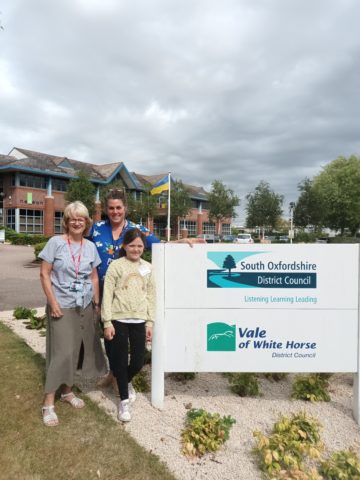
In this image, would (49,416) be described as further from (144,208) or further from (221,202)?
(221,202)

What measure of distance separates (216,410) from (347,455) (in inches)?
46.4

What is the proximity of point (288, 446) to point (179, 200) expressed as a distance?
4317cm

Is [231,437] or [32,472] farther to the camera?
[231,437]

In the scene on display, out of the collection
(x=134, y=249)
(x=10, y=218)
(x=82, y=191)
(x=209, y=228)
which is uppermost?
(x=82, y=191)

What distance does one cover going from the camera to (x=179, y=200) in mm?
45188

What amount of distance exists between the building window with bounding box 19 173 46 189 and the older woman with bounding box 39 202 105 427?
39031mm

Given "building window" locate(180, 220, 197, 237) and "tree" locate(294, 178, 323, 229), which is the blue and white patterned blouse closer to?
"tree" locate(294, 178, 323, 229)

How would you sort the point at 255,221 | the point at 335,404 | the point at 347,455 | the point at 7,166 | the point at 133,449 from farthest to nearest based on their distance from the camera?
the point at 255,221 → the point at 7,166 → the point at 335,404 → the point at 133,449 → the point at 347,455

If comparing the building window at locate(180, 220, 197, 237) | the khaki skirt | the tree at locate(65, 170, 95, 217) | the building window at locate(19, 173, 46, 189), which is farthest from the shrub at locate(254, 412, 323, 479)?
the building window at locate(180, 220, 197, 237)

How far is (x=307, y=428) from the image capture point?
2.67 m

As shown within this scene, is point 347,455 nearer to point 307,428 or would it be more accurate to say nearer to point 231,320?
point 307,428

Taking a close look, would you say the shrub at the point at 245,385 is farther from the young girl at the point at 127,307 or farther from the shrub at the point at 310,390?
the young girl at the point at 127,307

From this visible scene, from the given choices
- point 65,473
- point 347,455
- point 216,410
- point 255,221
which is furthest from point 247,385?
point 255,221

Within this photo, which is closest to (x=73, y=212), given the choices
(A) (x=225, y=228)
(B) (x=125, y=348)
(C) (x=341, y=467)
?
(B) (x=125, y=348)
